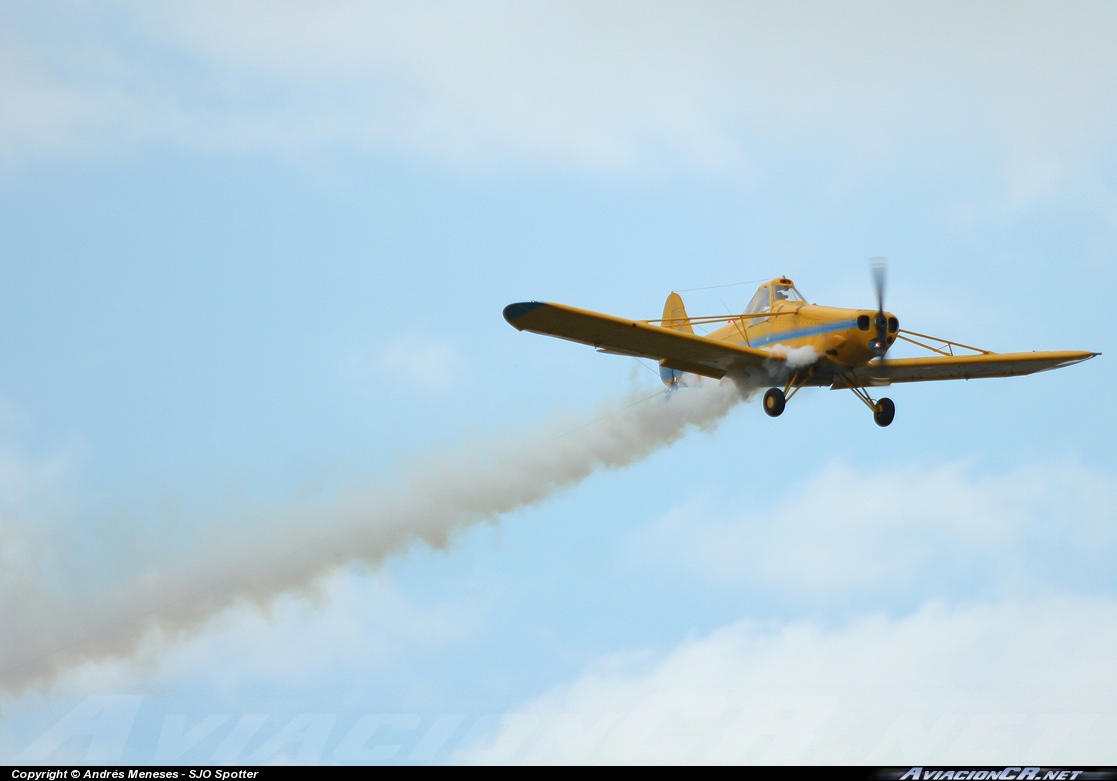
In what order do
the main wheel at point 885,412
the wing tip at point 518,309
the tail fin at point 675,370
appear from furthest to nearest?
1. the tail fin at point 675,370
2. the main wheel at point 885,412
3. the wing tip at point 518,309

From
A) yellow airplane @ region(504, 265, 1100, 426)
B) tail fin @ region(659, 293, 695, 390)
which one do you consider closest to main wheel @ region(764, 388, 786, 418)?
yellow airplane @ region(504, 265, 1100, 426)

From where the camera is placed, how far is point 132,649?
115 ft

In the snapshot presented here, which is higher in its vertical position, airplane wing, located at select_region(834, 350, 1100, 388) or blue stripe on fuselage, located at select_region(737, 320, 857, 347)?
blue stripe on fuselage, located at select_region(737, 320, 857, 347)

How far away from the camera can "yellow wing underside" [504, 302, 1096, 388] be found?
99.7ft

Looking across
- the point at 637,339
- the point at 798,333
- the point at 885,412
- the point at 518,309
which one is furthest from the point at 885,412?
the point at 518,309

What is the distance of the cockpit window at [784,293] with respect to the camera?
1318 inches

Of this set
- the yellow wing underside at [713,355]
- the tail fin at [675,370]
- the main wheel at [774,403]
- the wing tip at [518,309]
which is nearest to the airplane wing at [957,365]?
the yellow wing underside at [713,355]

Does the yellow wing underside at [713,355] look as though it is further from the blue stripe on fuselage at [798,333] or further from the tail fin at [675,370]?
the tail fin at [675,370]

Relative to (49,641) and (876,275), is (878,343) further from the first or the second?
(49,641)

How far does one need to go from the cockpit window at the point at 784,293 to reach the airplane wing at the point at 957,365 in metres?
2.29

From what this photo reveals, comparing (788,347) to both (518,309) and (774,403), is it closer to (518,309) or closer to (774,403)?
(774,403)

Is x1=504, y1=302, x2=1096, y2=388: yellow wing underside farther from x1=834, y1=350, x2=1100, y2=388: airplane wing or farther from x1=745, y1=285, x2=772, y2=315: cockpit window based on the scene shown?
x1=745, y1=285, x2=772, y2=315: cockpit window
